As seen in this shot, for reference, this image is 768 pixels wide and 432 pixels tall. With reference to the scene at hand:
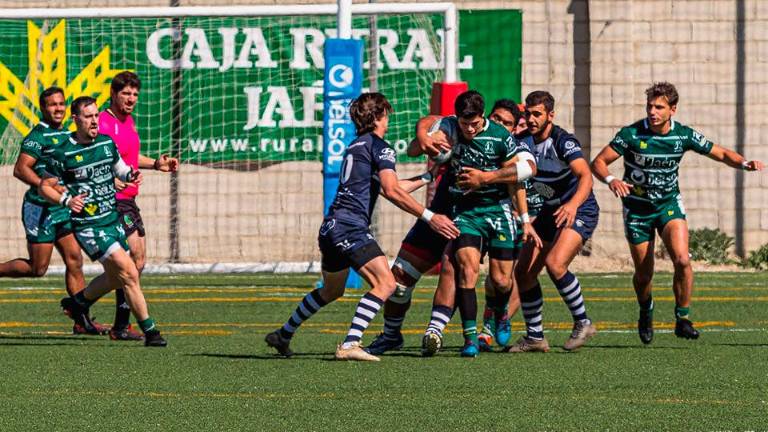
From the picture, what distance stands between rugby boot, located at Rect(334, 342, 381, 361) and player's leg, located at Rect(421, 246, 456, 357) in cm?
39

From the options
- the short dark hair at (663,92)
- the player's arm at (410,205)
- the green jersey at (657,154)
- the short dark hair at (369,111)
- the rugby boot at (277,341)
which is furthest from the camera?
the green jersey at (657,154)

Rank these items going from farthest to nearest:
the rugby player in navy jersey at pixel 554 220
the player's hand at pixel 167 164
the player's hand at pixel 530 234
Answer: the player's hand at pixel 167 164 → the rugby player in navy jersey at pixel 554 220 → the player's hand at pixel 530 234

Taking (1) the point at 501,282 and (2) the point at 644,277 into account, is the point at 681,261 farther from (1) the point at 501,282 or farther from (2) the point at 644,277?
(1) the point at 501,282

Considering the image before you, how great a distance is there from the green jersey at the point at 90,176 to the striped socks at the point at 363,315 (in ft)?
7.17

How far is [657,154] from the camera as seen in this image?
1223 centimetres

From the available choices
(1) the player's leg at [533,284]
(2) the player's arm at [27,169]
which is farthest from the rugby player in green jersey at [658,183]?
(2) the player's arm at [27,169]

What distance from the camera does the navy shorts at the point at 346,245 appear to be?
1082cm

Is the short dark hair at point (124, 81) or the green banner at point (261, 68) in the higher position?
the green banner at point (261, 68)

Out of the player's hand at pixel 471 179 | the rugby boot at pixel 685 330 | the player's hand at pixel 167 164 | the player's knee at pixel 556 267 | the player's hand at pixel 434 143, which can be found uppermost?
the player's hand at pixel 434 143

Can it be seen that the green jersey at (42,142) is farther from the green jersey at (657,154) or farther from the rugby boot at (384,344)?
the green jersey at (657,154)

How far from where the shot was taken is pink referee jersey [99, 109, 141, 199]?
13.0m

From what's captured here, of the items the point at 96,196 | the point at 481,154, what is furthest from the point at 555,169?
the point at 96,196

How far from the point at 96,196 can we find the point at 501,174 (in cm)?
300

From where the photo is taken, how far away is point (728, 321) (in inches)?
547
